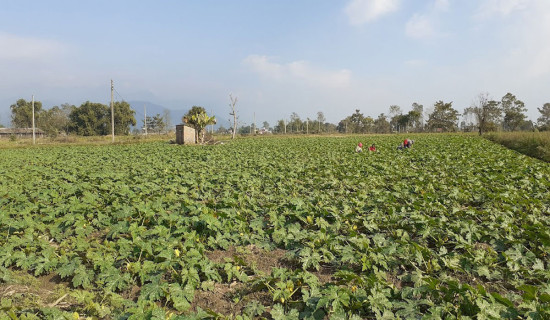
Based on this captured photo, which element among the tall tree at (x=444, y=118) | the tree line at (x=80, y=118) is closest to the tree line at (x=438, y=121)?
the tall tree at (x=444, y=118)

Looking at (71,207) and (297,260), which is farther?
(71,207)

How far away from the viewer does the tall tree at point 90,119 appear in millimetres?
58281

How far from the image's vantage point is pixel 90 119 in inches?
2304

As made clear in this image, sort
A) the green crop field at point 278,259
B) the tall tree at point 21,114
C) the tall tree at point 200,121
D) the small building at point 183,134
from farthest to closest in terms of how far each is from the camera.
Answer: the tall tree at point 21,114
the tall tree at point 200,121
the small building at point 183,134
the green crop field at point 278,259

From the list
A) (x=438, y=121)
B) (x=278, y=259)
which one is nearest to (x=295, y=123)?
(x=438, y=121)

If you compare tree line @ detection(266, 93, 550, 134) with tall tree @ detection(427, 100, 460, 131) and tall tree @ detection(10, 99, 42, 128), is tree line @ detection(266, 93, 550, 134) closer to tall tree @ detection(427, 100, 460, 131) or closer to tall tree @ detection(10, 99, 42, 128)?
tall tree @ detection(427, 100, 460, 131)

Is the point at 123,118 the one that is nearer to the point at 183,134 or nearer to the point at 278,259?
the point at 183,134

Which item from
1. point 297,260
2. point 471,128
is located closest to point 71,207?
point 297,260

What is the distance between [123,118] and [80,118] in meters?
7.64

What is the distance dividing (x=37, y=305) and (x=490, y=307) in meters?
4.39

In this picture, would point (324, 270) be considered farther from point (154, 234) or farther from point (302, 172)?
point (302, 172)

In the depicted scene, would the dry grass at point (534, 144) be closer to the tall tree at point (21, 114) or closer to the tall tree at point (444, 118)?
the tall tree at point (444, 118)

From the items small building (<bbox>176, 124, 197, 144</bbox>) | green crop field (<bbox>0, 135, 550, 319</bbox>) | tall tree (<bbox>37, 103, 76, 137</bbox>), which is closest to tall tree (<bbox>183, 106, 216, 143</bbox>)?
small building (<bbox>176, 124, 197, 144</bbox>)

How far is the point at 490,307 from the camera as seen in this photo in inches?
103
